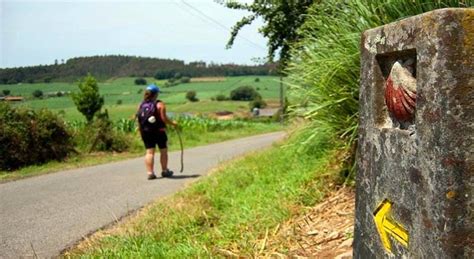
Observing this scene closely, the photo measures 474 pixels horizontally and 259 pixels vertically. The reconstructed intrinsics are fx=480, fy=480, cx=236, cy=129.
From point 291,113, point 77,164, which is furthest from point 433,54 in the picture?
point 77,164

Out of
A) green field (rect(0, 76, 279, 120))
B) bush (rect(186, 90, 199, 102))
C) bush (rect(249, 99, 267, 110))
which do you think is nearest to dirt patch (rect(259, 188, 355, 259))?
green field (rect(0, 76, 279, 120))

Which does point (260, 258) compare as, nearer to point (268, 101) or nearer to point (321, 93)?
point (321, 93)

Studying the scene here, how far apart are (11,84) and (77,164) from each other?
5647 millimetres

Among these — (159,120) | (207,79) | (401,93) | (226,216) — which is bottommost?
(226,216)

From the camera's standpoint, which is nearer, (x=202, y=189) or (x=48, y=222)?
(x=48, y=222)

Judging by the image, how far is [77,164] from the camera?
12.8 metres

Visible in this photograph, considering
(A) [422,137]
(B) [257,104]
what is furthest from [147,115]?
(B) [257,104]

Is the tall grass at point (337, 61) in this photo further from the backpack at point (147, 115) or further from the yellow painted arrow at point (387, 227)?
the backpack at point (147, 115)

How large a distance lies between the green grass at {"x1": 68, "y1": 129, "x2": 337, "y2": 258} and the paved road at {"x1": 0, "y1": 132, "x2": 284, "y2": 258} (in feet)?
2.20

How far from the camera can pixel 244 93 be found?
87.2m

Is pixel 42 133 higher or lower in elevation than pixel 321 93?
lower

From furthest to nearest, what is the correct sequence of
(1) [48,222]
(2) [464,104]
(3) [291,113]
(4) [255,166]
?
(4) [255,166]
(1) [48,222]
(3) [291,113]
(2) [464,104]

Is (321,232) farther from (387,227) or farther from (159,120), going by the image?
(159,120)

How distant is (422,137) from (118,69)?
143 ft
